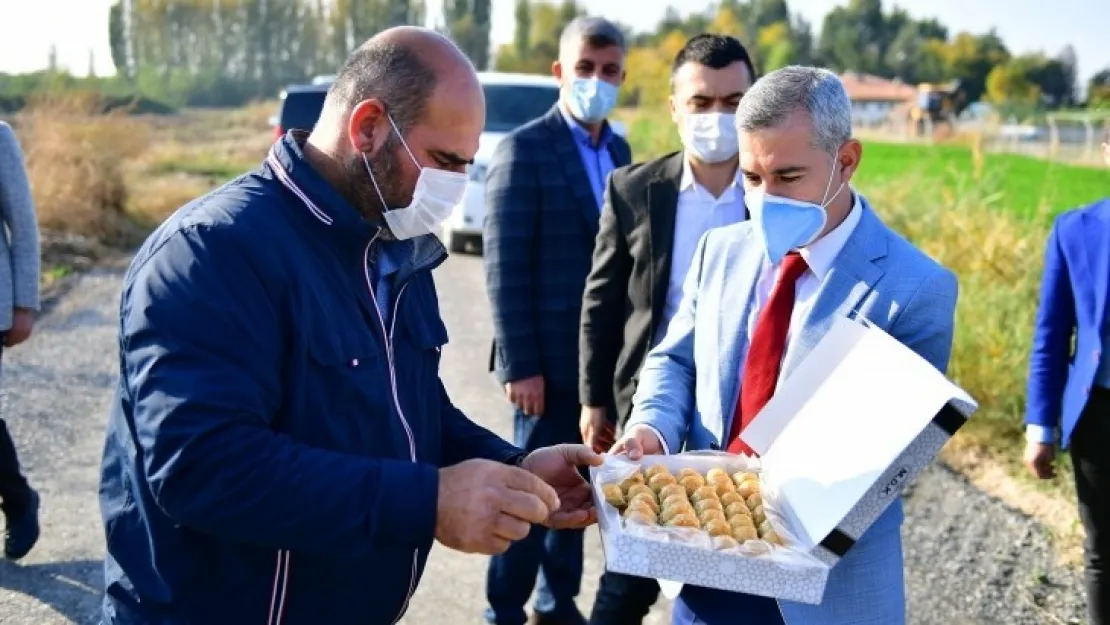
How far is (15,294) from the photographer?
4.63 meters

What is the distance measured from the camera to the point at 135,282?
174 cm

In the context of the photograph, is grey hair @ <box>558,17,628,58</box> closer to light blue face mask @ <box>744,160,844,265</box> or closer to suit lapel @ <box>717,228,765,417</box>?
suit lapel @ <box>717,228,765,417</box>

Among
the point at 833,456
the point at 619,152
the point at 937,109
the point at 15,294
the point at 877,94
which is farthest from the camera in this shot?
the point at 877,94

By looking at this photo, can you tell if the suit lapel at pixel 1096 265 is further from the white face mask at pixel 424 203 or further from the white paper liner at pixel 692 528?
the white face mask at pixel 424 203

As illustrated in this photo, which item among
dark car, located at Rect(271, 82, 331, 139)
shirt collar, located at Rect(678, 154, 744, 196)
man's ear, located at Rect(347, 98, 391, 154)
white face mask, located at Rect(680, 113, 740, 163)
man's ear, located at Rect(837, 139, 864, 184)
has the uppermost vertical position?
man's ear, located at Rect(347, 98, 391, 154)

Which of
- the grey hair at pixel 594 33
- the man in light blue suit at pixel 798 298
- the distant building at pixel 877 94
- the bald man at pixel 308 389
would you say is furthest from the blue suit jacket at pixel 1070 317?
the distant building at pixel 877 94

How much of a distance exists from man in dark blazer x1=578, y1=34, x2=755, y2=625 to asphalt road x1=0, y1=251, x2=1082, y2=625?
1103mm

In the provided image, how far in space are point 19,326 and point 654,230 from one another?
2.86 metres

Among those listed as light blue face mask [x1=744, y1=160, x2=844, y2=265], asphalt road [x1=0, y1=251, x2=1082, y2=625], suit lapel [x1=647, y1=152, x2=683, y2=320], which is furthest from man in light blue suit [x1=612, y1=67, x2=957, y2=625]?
asphalt road [x1=0, y1=251, x2=1082, y2=625]

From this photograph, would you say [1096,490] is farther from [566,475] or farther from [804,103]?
[566,475]

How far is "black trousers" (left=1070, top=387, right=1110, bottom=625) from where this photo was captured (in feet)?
11.6

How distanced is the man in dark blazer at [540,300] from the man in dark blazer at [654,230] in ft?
0.86

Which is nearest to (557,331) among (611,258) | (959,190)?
(611,258)

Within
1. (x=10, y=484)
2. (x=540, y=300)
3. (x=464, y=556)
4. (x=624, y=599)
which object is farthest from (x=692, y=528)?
(x=10, y=484)
